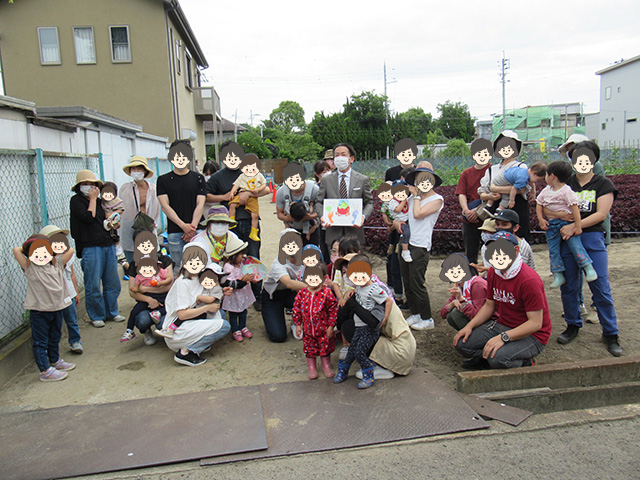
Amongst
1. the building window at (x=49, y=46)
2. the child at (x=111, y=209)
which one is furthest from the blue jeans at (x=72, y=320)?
the building window at (x=49, y=46)

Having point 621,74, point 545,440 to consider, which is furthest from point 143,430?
point 621,74

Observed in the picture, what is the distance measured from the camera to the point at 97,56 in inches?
676

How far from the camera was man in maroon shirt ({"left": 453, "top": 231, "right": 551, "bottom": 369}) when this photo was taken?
4.02 meters

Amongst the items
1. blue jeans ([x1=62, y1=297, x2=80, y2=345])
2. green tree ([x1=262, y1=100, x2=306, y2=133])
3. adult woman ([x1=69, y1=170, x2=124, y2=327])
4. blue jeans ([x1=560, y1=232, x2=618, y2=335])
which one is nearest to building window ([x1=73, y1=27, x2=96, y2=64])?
adult woman ([x1=69, y1=170, x2=124, y2=327])

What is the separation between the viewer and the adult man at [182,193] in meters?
5.62

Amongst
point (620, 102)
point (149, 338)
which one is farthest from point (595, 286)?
point (620, 102)

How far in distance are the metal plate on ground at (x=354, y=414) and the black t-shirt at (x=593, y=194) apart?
2.29m

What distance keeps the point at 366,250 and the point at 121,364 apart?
581cm

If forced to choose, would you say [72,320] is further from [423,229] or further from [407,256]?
[423,229]

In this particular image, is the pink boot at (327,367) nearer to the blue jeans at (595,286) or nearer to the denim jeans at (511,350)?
the denim jeans at (511,350)

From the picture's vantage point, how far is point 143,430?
3.50m

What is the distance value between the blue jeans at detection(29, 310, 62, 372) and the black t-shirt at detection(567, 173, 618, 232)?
521cm

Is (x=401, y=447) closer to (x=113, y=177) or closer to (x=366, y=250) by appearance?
(x=366, y=250)

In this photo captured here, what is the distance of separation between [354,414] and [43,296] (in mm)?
2986
